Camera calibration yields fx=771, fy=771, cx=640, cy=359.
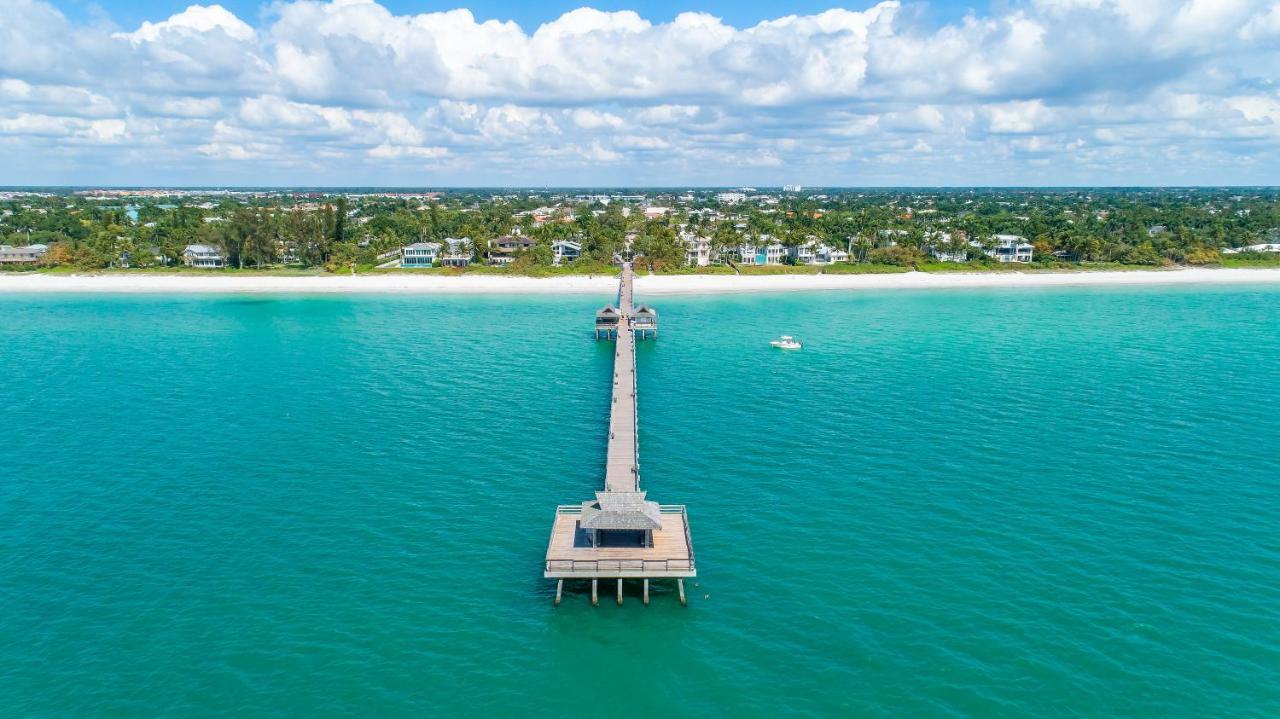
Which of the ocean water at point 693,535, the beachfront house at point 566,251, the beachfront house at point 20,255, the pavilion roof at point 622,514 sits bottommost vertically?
the ocean water at point 693,535

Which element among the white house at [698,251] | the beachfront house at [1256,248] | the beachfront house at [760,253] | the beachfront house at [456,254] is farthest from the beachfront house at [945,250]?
the beachfront house at [456,254]

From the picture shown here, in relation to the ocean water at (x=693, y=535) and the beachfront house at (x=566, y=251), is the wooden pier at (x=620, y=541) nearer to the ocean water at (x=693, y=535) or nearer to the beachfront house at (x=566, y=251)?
the ocean water at (x=693, y=535)

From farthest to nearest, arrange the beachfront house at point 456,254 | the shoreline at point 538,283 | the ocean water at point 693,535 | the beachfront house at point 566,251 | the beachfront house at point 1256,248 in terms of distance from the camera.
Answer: the beachfront house at point 1256,248 < the beachfront house at point 566,251 < the beachfront house at point 456,254 < the shoreline at point 538,283 < the ocean water at point 693,535

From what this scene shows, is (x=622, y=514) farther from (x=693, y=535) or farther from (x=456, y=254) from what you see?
(x=456, y=254)

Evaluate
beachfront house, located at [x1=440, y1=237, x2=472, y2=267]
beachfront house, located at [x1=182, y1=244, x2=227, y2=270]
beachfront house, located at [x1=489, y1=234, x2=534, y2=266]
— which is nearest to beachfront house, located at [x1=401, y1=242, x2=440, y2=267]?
beachfront house, located at [x1=440, y1=237, x2=472, y2=267]

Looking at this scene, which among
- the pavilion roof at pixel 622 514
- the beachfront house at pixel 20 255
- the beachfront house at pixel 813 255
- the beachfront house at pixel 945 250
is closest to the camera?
the pavilion roof at pixel 622 514
